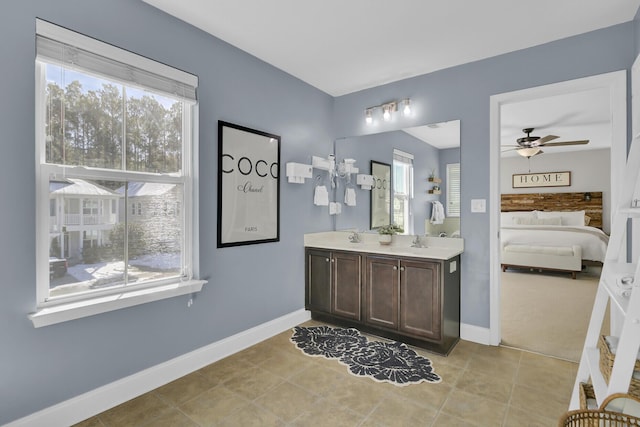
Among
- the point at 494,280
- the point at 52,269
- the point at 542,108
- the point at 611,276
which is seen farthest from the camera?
the point at 542,108

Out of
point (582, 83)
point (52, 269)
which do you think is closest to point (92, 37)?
point (52, 269)

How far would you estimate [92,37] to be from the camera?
201 centimetres

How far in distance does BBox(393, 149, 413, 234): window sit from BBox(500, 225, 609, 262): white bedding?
3.70 metres

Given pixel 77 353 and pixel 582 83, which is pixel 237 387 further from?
pixel 582 83

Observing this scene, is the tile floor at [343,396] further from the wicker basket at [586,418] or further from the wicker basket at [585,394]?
the wicker basket at [586,418]

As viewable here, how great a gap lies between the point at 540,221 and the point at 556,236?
149 cm

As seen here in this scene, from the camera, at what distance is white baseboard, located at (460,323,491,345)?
304 centimetres

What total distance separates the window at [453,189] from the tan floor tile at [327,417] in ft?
6.73

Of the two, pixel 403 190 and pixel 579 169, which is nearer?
pixel 403 190

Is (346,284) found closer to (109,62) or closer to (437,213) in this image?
(437,213)

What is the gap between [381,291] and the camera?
314 cm

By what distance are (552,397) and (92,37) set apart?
12.1ft

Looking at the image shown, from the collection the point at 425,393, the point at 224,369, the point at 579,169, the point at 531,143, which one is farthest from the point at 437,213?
the point at 579,169

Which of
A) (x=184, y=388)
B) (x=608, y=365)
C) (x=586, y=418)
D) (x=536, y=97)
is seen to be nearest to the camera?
(x=586, y=418)
